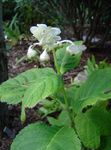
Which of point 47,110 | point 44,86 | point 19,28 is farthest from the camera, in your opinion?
point 19,28

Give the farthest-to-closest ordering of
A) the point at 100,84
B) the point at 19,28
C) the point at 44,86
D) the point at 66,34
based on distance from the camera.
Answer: the point at 19,28
the point at 66,34
the point at 100,84
the point at 44,86

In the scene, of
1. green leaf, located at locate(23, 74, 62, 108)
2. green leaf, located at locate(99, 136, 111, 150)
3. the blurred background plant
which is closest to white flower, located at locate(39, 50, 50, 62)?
green leaf, located at locate(23, 74, 62, 108)

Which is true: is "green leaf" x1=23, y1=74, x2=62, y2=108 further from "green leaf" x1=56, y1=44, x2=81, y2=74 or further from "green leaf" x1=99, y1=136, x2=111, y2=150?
"green leaf" x1=99, y1=136, x2=111, y2=150

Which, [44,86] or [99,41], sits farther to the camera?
[99,41]

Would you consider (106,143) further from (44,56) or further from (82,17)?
(82,17)

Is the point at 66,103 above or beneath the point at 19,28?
above

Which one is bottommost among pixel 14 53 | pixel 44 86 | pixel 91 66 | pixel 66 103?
pixel 14 53

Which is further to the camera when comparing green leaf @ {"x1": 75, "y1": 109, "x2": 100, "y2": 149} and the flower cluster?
green leaf @ {"x1": 75, "y1": 109, "x2": 100, "y2": 149}

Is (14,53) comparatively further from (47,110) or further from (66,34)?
(47,110)

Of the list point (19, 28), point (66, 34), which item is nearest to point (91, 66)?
point (66, 34)
